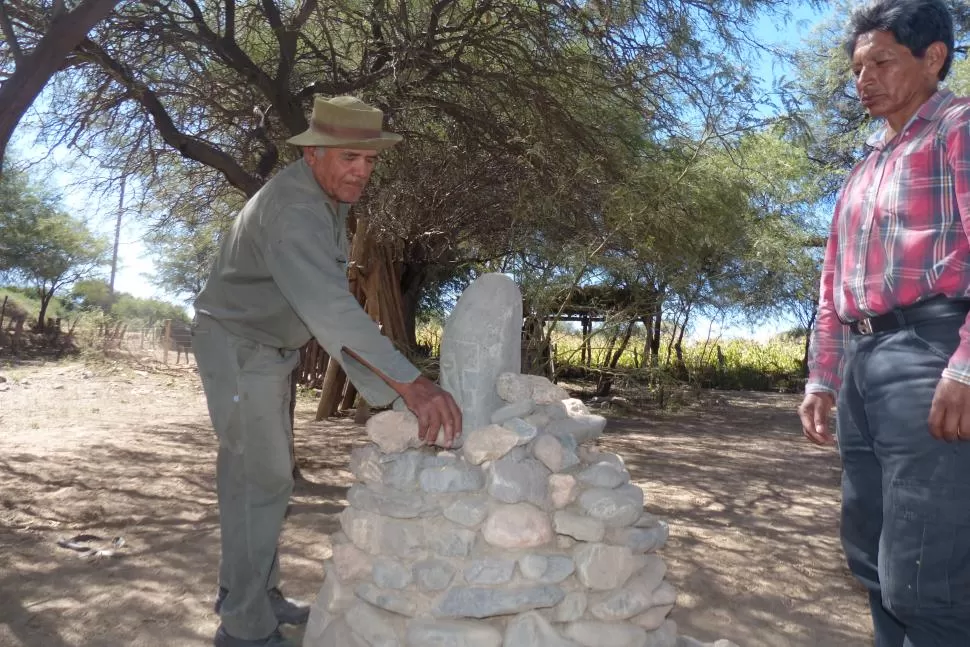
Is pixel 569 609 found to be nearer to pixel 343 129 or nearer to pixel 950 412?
pixel 950 412

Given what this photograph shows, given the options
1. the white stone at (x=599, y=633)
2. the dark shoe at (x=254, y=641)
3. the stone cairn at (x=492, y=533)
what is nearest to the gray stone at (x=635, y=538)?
the stone cairn at (x=492, y=533)

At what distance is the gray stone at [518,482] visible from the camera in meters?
2.41

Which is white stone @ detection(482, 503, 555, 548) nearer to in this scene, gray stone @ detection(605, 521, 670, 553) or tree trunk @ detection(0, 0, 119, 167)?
gray stone @ detection(605, 521, 670, 553)

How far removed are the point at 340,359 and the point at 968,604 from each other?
1.84 meters

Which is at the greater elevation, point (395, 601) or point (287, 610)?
point (395, 601)

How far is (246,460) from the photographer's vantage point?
109 inches

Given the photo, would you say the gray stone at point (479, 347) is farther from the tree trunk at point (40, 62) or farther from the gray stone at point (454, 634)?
the tree trunk at point (40, 62)

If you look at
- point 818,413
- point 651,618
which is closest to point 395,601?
point 651,618

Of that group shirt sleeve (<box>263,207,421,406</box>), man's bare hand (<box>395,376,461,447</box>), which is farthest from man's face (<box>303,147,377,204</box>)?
man's bare hand (<box>395,376,461,447</box>)

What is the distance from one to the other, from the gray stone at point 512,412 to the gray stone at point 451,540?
390 millimetres

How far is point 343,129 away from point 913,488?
208 centimetres

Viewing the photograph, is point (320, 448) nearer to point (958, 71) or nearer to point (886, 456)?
point (886, 456)

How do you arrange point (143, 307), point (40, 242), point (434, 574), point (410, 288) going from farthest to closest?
point (143, 307) → point (40, 242) → point (410, 288) → point (434, 574)

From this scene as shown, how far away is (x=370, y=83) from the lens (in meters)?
5.86
